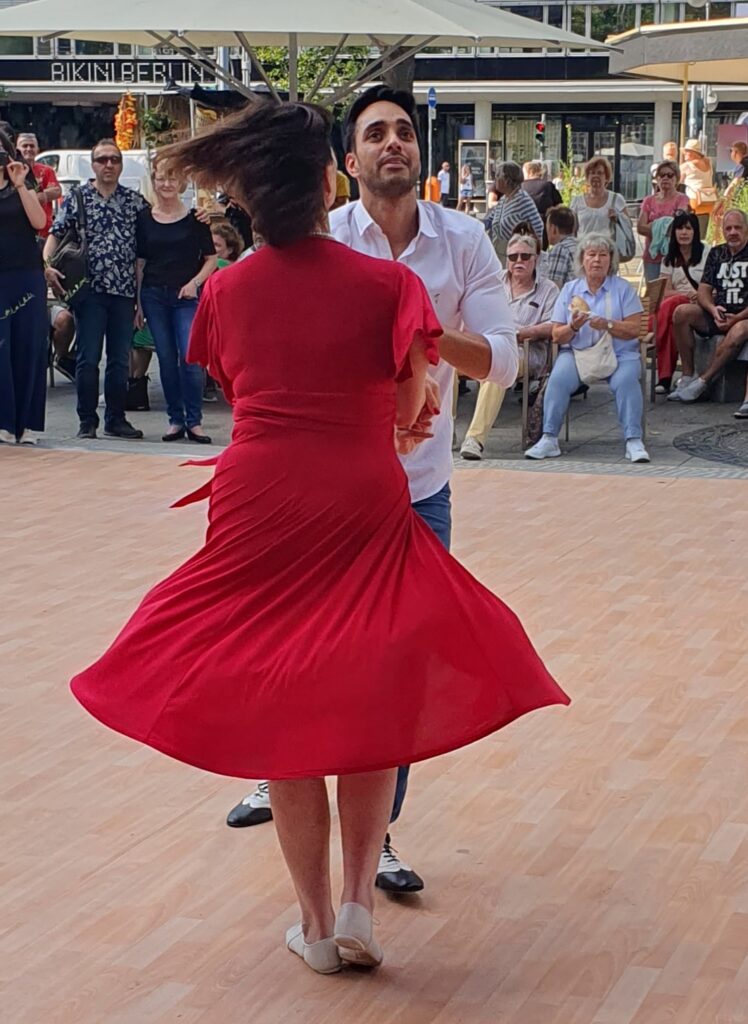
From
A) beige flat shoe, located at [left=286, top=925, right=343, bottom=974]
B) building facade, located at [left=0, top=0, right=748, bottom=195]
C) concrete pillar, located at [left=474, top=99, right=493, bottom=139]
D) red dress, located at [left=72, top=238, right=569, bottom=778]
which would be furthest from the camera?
concrete pillar, located at [left=474, top=99, right=493, bottom=139]

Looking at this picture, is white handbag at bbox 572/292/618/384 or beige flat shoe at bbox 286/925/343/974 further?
white handbag at bbox 572/292/618/384

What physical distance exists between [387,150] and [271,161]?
474mm

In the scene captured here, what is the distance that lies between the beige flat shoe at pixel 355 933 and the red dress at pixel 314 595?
1.62ft

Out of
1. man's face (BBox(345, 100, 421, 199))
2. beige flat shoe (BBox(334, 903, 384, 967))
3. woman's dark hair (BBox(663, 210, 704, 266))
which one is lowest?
beige flat shoe (BBox(334, 903, 384, 967))

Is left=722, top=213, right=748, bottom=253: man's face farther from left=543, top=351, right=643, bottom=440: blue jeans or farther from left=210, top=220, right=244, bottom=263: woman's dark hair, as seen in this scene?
left=210, top=220, right=244, bottom=263: woman's dark hair

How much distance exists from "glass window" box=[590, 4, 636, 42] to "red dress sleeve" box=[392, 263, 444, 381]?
156 feet

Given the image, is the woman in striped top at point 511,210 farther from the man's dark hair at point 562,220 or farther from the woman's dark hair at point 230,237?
the woman's dark hair at point 230,237

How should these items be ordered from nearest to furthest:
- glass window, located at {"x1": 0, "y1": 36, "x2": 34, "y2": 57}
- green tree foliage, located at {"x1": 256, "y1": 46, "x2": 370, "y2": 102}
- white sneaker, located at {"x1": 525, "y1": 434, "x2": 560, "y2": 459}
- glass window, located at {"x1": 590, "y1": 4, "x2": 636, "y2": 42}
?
1. white sneaker, located at {"x1": 525, "y1": 434, "x2": 560, "y2": 459}
2. green tree foliage, located at {"x1": 256, "y1": 46, "x2": 370, "y2": 102}
3. glass window, located at {"x1": 590, "y1": 4, "x2": 636, "y2": 42}
4. glass window, located at {"x1": 0, "y1": 36, "x2": 34, "y2": 57}

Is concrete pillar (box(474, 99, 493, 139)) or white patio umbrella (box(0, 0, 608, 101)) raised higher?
concrete pillar (box(474, 99, 493, 139))

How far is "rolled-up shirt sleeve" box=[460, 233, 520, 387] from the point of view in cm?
400

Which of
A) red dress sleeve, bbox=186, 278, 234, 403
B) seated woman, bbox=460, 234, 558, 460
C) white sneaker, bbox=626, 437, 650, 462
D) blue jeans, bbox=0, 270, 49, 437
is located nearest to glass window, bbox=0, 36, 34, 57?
blue jeans, bbox=0, 270, 49, 437

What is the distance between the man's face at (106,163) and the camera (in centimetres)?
1091

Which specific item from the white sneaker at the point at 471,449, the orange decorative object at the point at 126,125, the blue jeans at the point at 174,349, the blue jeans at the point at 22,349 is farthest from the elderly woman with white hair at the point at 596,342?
the orange decorative object at the point at 126,125

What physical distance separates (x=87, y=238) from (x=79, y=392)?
105 centimetres
